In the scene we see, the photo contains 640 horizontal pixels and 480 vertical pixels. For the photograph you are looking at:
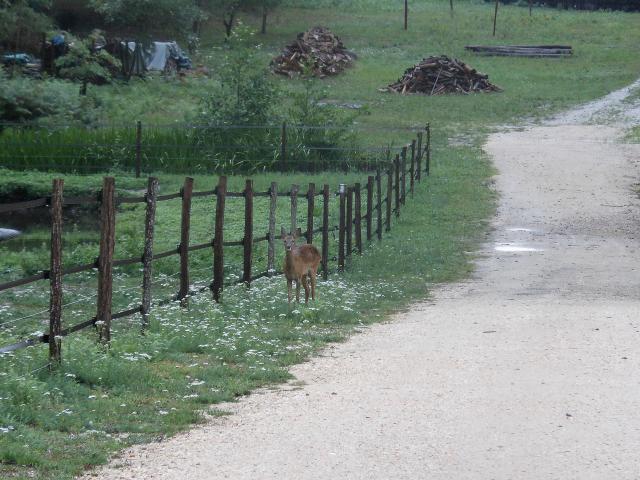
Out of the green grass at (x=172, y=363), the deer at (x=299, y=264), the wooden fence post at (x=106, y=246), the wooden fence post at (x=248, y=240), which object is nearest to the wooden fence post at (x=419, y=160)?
the green grass at (x=172, y=363)

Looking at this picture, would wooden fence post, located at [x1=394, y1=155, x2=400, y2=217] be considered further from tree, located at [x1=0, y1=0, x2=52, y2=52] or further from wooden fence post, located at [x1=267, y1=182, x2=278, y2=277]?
tree, located at [x1=0, y1=0, x2=52, y2=52]

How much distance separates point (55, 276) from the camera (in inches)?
377

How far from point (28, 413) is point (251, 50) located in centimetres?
2445

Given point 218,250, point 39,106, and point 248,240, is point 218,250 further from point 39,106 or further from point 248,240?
point 39,106

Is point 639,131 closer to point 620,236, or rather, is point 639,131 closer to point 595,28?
point 620,236

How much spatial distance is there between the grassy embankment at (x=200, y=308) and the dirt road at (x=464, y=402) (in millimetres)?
435

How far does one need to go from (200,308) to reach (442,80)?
1449 inches

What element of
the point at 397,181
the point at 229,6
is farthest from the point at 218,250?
the point at 229,6

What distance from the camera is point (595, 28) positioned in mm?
67562

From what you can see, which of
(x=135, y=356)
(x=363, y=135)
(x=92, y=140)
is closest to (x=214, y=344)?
(x=135, y=356)

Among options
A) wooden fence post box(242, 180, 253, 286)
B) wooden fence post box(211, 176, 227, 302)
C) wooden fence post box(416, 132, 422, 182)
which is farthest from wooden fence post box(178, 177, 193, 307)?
wooden fence post box(416, 132, 422, 182)

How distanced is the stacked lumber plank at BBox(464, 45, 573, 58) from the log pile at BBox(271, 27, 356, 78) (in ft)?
23.2

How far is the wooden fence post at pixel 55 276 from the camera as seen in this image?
9.48 m

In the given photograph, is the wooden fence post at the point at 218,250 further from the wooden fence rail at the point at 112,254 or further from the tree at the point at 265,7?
the tree at the point at 265,7
